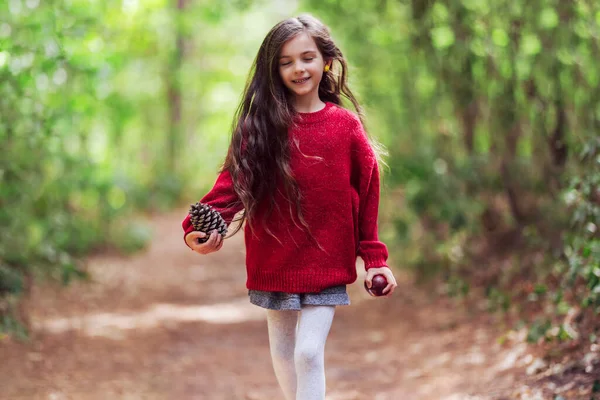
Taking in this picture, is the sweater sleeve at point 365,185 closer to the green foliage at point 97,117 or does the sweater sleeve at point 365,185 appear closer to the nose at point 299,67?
the nose at point 299,67

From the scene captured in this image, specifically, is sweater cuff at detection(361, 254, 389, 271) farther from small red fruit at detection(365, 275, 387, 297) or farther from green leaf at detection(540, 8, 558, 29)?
green leaf at detection(540, 8, 558, 29)

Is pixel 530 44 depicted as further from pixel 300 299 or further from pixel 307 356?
pixel 307 356

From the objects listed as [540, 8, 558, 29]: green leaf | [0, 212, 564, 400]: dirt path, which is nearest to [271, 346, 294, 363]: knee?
[0, 212, 564, 400]: dirt path

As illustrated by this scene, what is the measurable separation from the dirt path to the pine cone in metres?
2.11

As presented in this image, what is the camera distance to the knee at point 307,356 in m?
2.76

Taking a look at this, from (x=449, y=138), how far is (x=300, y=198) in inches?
182

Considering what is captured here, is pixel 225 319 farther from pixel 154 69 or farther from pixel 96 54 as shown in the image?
pixel 154 69

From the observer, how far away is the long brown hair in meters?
2.86

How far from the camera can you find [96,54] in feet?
22.3

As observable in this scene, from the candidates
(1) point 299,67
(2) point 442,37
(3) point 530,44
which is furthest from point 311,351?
(2) point 442,37

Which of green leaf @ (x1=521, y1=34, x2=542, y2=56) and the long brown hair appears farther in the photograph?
green leaf @ (x1=521, y1=34, x2=542, y2=56)

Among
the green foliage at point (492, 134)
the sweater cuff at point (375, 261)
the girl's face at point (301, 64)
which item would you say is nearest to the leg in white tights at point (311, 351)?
the sweater cuff at point (375, 261)

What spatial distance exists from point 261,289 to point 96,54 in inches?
180

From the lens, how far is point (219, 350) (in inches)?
231
